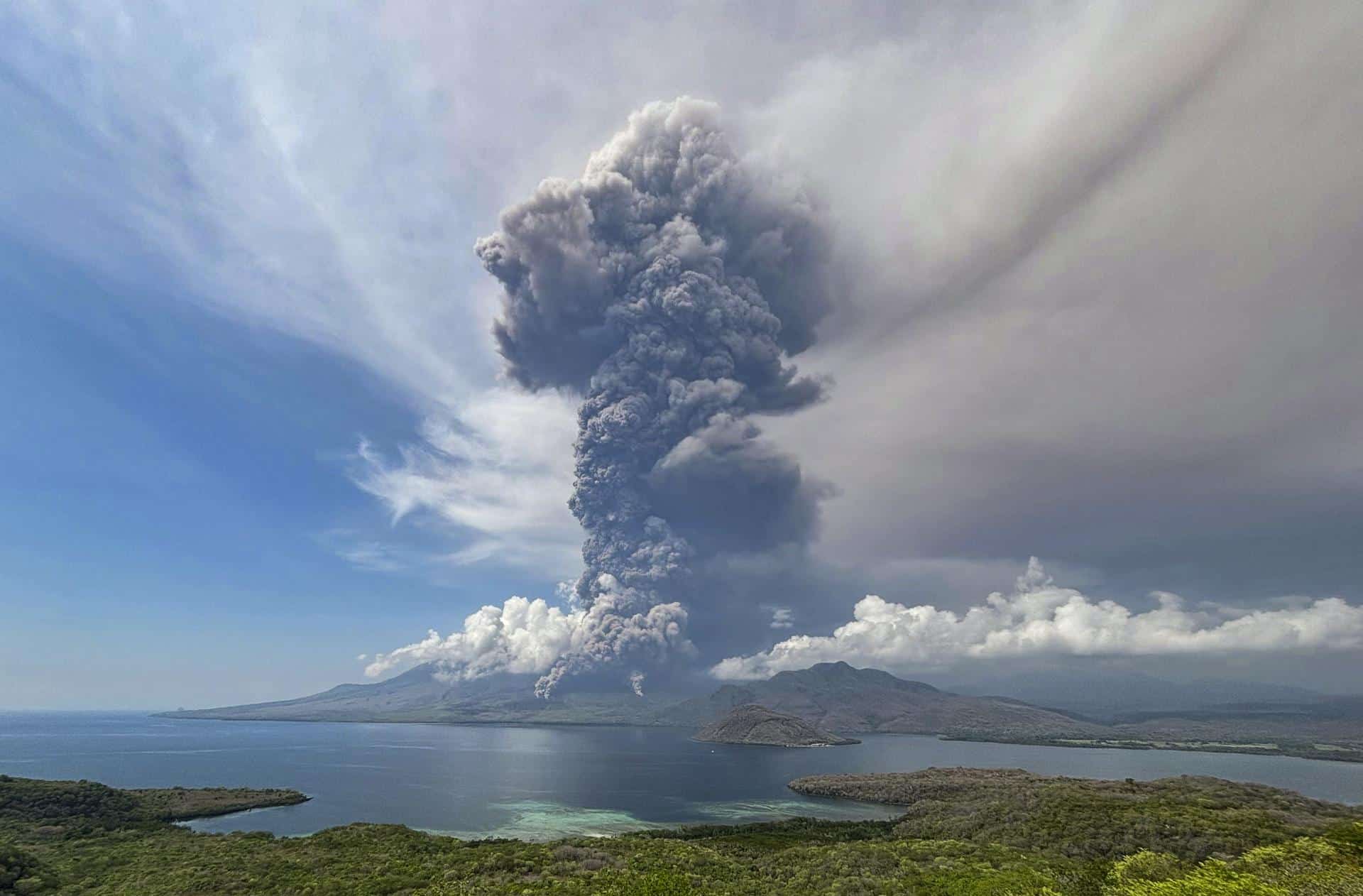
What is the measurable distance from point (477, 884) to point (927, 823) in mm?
87015

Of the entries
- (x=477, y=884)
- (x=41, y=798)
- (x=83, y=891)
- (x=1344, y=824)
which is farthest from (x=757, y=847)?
(x=41, y=798)

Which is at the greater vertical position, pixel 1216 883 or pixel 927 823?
pixel 1216 883

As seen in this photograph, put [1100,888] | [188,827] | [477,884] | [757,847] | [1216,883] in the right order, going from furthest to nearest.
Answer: [188,827]
[757,847]
[477,884]
[1100,888]
[1216,883]

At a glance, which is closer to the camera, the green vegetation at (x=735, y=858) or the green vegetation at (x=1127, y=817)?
the green vegetation at (x=735, y=858)

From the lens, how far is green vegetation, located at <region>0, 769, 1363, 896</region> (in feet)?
205

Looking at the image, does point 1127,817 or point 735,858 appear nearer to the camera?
point 735,858

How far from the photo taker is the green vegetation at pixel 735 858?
6238cm

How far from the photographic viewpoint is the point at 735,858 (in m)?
88.8

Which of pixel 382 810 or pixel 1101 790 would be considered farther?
pixel 382 810

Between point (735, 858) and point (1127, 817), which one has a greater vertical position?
point (1127, 817)

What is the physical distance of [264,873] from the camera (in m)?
78.9

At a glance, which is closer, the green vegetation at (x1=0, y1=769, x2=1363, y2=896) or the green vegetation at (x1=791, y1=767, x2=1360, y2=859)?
the green vegetation at (x1=0, y1=769, x2=1363, y2=896)

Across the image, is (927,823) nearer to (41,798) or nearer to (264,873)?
(264,873)

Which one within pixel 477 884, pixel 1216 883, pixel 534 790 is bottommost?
pixel 534 790
